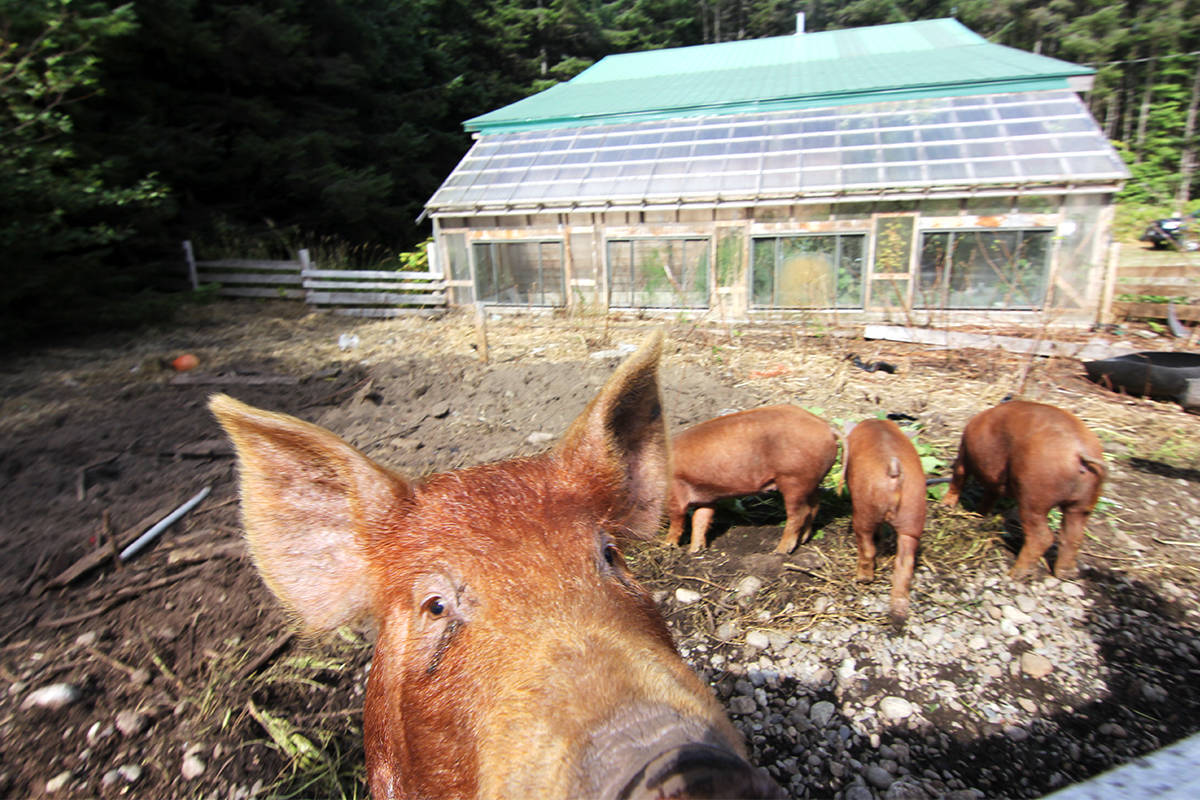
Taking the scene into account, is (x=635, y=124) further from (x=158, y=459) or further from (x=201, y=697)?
(x=201, y=697)

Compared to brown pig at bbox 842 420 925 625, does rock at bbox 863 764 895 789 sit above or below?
below

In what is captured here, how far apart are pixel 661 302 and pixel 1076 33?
33.7 meters

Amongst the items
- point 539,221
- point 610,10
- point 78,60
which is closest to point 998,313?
point 539,221

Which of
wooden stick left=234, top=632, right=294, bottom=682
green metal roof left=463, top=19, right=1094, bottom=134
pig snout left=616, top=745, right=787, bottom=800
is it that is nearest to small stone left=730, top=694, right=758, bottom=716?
pig snout left=616, top=745, right=787, bottom=800

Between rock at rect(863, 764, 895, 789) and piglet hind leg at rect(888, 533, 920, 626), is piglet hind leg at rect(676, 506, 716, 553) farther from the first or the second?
rock at rect(863, 764, 895, 789)

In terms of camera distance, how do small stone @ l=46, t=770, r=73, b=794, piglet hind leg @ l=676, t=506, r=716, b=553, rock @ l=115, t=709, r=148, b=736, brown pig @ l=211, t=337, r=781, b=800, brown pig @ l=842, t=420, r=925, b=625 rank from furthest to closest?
piglet hind leg @ l=676, t=506, r=716, b=553 → brown pig @ l=842, t=420, r=925, b=625 → rock @ l=115, t=709, r=148, b=736 → small stone @ l=46, t=770, r=73, b=794 → brown pig @ l=211, t=337, r=781, b=800

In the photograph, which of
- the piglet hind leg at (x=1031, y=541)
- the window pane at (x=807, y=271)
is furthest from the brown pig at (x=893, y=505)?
the window pane at (x=807, y=271)

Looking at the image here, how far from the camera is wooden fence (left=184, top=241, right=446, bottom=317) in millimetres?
14008

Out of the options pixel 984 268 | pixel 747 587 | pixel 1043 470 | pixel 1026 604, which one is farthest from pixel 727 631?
pixel 984 268

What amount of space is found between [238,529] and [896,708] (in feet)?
14.2

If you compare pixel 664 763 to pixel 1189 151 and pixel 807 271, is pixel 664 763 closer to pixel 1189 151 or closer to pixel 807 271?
pixel 807 271

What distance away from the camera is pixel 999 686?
3266mm

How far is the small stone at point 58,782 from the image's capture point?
2648 mm

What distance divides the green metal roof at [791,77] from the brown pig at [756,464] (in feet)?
40.6
